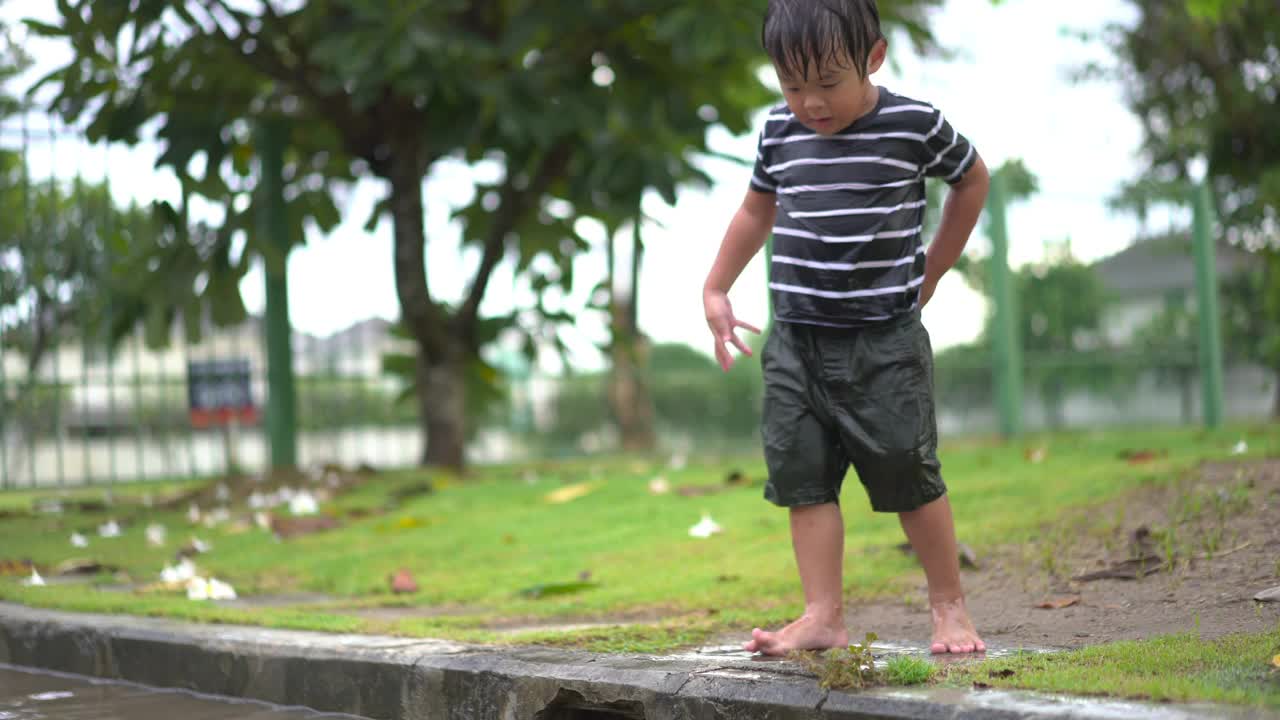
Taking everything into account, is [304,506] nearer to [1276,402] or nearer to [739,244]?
[739,244]

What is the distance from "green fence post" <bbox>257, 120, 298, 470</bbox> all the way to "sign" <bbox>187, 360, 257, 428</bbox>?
37 centimetres

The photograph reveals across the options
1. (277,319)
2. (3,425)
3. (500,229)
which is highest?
(500,229)

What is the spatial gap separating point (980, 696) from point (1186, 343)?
867cm

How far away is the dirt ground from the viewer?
9.55ft

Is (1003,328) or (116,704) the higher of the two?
(1003,328)

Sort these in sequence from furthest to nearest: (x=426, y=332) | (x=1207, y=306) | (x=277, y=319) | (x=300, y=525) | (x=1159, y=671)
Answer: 1. (x=1207, y=306)
2. (x=277, y=319)
3. (x=426, y=332)
4. (x=300, y=525)
5. (x=1159, y=671)

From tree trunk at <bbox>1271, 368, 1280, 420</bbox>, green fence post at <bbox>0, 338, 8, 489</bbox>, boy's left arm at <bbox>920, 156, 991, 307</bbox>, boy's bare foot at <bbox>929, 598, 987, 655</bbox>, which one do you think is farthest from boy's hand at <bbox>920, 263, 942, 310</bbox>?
tree trunk at <bbox>1271, 368, 1280, 420</bbox>

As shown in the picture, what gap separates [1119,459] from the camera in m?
5.97

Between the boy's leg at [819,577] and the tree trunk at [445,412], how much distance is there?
19.3ft

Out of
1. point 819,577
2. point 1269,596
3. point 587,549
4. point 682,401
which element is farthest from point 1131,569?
point 682,401

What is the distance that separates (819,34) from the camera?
265cm

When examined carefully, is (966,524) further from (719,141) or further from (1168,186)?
(1168,186)

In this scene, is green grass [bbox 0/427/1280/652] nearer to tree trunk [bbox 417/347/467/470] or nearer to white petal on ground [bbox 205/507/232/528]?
white petal on ground [bbox 205/507/232/528]

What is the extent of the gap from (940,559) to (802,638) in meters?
0.35
